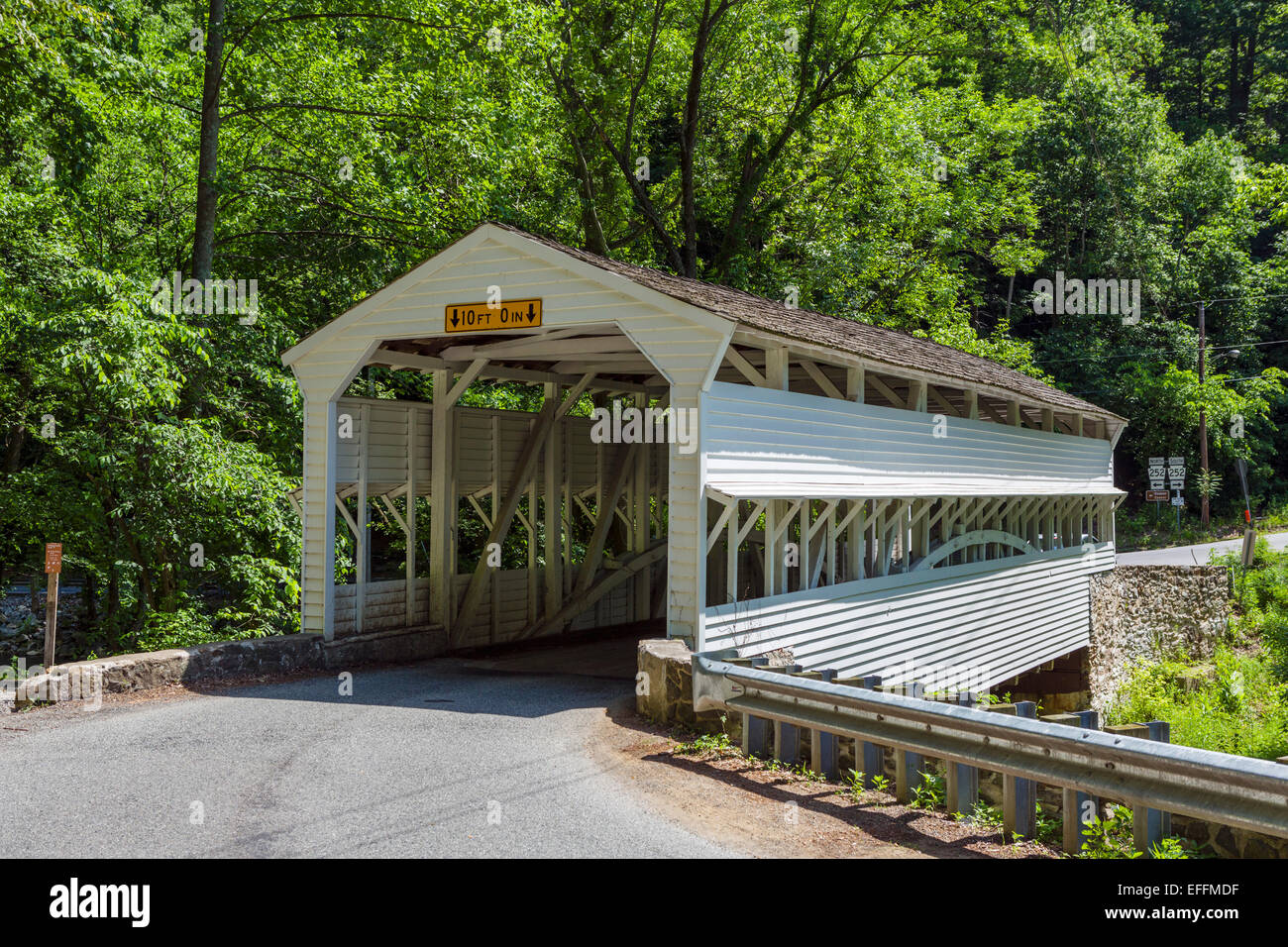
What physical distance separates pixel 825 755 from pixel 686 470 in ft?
11.6

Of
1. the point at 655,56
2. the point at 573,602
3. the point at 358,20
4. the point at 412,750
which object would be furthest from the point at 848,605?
the point at 655,56

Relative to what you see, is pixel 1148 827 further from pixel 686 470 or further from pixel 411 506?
pixel 411 506

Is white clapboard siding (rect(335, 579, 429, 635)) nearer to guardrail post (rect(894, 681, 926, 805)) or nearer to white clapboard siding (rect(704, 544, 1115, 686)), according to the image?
white clapboard siding (rect(704, 544, 1115, 686))

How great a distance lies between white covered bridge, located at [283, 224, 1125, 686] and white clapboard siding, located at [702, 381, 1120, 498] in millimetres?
37

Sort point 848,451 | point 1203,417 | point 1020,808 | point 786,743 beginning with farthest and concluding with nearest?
1. point 1203,417
2. point 848,451
3. point 786,743
4. point 1020,808

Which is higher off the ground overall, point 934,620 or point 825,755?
point 825,755

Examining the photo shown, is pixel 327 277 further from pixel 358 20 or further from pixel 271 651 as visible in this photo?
pixel 271 651

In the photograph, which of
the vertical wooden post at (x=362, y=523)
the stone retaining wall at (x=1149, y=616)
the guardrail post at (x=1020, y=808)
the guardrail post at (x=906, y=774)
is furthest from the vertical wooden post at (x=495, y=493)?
the stone retaining wall at (x=1149, y=616)

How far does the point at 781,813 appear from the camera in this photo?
6672 mm

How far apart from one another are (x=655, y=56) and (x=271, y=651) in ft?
60.9

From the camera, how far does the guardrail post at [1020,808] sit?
6117mm

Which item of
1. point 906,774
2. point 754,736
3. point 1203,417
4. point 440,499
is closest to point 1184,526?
point 1203,417

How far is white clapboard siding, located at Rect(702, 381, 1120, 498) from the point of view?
1071 centimetres

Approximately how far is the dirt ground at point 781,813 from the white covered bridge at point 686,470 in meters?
2.46
